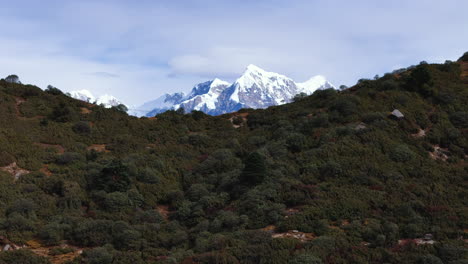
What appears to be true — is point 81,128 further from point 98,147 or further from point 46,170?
point 46,170

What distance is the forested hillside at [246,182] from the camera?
15906 millimetres

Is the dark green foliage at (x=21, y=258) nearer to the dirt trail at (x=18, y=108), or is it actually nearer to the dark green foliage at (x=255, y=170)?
the dark green foliage at (x=255, y=170)

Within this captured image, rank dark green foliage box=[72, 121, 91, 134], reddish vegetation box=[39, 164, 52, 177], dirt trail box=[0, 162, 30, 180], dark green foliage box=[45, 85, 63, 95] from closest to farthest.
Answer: dirt trail box=[0, 162, 30, 180]
reddish vegetation box=[39, 164, 52, 177]
dark green foliage box=[72, 121, 91, 134]
dark green foliage box=[45, 85, 63, 95]

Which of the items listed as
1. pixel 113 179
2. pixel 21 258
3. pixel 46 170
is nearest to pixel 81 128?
pixel 46 170

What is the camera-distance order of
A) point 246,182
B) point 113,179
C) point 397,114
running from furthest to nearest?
point 397,114, point 113,179, point 246,182

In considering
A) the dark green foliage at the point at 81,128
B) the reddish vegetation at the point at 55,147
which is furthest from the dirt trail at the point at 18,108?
the reddish vegetation at the point at 55,147

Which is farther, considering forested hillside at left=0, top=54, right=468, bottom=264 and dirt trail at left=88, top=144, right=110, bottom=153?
dirt trail at left=88, top=144, right=110, bottom=153

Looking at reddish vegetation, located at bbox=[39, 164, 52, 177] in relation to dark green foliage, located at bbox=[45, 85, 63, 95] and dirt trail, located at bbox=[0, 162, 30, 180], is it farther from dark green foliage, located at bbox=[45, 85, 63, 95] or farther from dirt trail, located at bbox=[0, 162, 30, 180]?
dark green foliage, located at bbox=[45, 85, 63, 95]

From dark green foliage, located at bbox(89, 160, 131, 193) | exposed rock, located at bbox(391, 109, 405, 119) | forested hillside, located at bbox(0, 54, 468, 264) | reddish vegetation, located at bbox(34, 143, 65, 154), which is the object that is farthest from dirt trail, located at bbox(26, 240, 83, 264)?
exposed rock, located at bbox(391, 109, 405, 119)

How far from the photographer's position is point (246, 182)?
24.3 meters

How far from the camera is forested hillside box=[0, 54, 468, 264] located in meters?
15.9

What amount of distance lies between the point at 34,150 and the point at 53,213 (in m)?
9.47

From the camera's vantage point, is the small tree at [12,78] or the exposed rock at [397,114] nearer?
the exposed rock at [397,114]

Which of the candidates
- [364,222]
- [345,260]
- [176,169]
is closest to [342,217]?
[364,222]
